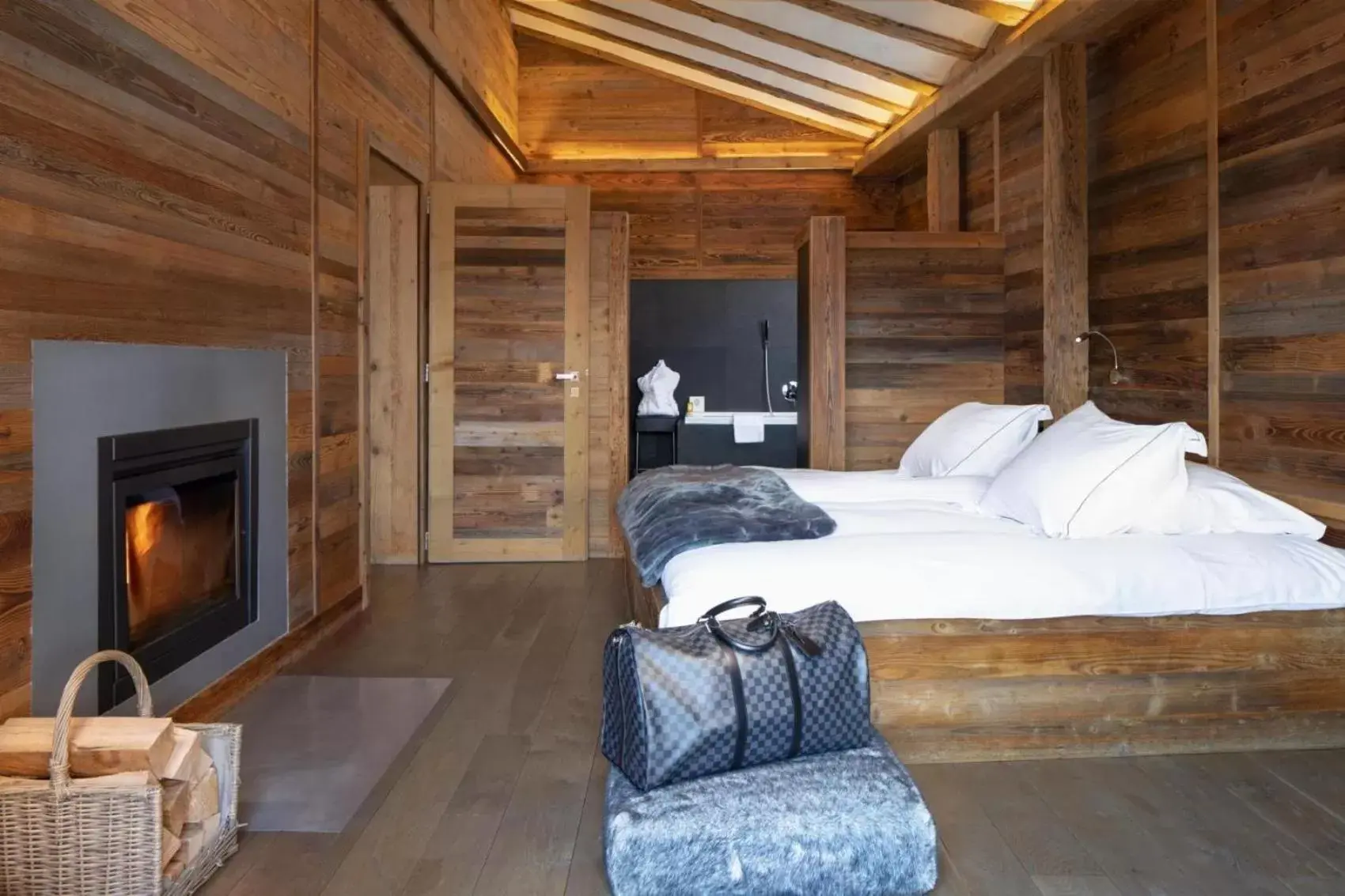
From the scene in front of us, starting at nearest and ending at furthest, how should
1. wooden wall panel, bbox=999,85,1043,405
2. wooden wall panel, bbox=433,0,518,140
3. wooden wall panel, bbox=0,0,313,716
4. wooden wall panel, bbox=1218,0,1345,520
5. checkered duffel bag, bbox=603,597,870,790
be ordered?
checkered duffel bag, bbox=603,597,870,790
wooden wall panel, bbox=0,0,313,716
wooden wall panel, bbox=1218,0,1345,520
wooden wall panel, bbox=999,85,1043,405
wooden wall panel, bbox=433,0,518,140

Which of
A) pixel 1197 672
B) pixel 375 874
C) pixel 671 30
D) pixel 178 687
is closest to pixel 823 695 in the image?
pixel 375 874

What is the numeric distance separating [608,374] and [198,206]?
10.7 feet

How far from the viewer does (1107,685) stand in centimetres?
263

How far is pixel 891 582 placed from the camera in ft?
8.40

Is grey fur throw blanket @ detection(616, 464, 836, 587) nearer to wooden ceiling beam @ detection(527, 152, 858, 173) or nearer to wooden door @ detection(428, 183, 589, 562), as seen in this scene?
wooden door @ detection(428, 183, 589, 562)

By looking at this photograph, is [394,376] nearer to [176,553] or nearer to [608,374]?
[608,374]

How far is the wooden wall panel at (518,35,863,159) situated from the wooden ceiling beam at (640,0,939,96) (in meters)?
1.68

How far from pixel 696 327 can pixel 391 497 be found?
11.0 ft

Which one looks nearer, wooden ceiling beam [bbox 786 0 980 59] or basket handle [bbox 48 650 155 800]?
basket handle [bbox 48 650 155 800]

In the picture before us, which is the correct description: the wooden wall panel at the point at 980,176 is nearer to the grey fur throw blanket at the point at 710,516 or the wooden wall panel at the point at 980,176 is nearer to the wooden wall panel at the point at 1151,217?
the wooden wall panel at the point at 1151,217

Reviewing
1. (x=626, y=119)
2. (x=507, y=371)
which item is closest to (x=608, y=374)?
(x=507, y=371)

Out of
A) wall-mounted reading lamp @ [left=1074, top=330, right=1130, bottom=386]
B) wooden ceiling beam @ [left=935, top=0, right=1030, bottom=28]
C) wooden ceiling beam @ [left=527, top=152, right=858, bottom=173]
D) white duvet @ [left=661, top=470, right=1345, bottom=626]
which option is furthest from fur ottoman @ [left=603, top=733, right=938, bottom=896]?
wooden ceiling beam @ [left=527, top=152, right=858, bottom=173]

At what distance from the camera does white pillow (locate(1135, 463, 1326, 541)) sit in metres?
2.98

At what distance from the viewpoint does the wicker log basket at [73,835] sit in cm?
173
